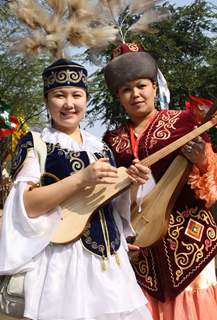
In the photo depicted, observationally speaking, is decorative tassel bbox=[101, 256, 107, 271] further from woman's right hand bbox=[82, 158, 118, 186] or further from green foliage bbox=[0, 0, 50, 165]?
green foliage bbox=[0, 0, 50, 165]

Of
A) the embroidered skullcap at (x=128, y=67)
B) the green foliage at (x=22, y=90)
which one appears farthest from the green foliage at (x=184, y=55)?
the embroidered skullcap at (x=128, y=67)

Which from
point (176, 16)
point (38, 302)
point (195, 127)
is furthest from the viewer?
point (176, 16)

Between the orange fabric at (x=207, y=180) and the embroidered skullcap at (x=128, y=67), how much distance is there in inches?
20.2

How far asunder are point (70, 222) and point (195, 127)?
898mm

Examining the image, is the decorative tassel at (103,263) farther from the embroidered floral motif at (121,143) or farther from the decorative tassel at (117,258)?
the embroidered floral motif at (121,143)

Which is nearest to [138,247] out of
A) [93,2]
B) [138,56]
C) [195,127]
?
[195,127]

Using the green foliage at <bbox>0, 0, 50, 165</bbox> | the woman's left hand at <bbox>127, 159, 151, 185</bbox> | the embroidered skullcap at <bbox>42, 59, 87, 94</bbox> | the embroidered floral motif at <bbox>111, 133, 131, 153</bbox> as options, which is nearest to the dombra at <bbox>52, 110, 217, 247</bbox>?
the woman's left hand at <bbox>127, 159, 151, 185</bbox>

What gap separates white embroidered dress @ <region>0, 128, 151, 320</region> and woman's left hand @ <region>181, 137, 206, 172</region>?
0.69 metres

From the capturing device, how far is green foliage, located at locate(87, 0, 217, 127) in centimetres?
1630

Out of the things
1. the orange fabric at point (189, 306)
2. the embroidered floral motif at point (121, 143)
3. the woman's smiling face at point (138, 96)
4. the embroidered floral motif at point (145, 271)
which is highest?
the woman's smiling face at point (138, 96)

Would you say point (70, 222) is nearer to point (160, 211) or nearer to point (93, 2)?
point (160, 211)

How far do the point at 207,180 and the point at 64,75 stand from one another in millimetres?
910

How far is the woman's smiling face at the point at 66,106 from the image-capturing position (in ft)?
7.74

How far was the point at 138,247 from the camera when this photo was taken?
8.98 feet
